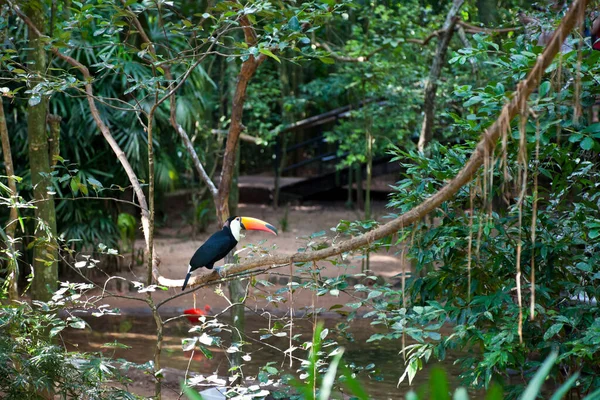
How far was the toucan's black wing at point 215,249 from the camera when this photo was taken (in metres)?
3.61

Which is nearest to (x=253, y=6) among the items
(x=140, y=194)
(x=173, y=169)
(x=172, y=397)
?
(x=140, y=194)

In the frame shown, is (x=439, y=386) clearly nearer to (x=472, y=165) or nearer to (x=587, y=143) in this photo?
(x=472, y=165)

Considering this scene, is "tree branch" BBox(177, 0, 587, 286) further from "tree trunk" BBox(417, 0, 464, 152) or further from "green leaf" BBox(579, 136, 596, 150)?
"tree trunk" BBox(417, 0, 464, 152)

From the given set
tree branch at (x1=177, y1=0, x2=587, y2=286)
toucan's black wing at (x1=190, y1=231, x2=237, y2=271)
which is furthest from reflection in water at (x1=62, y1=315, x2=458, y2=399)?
tree branch at (x1=177, y1=0, x2=587, y2=286)

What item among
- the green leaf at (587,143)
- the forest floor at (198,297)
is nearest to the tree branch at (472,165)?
the forest floor at (198,297)

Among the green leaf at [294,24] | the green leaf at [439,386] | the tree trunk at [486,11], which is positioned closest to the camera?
the green leaf at [439,386]

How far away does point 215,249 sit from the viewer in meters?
3.61

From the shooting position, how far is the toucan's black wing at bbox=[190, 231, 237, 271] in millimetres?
3611

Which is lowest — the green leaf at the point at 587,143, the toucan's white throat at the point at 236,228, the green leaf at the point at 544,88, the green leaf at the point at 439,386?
the toucan's white throat at the point at 236,228

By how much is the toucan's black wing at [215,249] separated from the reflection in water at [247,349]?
1.41 metres

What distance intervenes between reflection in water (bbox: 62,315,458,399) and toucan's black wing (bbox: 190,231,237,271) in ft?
4.64

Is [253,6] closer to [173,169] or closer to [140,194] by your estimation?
[140,194]

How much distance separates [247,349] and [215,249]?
6.95 ft

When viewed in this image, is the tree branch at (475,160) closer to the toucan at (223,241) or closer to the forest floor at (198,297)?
the forest floor at (198,297)
